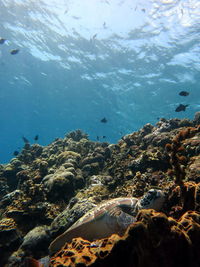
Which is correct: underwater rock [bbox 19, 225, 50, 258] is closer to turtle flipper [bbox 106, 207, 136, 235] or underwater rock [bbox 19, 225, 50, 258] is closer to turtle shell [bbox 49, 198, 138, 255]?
turtle shell [bbox 49, 198, 138, 255]

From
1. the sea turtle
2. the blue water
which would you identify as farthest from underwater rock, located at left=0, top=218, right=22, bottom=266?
the blue water

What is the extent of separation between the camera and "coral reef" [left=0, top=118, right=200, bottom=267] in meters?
2.08

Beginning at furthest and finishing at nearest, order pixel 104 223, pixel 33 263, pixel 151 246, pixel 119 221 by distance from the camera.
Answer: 1. pixel 104 223
2. pixel 119 221
3. pixel 33 263
4. pixel 151 246

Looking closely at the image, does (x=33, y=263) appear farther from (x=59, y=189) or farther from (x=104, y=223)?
(x=59, y=189)

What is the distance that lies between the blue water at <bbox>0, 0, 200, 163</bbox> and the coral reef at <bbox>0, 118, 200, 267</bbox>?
12392 millimetres

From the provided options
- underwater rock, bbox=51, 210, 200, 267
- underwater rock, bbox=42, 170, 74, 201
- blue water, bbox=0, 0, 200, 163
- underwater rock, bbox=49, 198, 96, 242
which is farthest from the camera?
blue water, bbox=0, 0, 200, 163

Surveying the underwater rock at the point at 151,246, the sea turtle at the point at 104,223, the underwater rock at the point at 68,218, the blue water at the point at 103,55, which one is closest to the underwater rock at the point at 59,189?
the underwater rock at the point at 68,218

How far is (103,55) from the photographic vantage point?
25.5 meters

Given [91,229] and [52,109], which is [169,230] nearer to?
[91,229]

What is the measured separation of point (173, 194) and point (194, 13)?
18.7 m

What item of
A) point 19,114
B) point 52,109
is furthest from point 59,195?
point 19,114

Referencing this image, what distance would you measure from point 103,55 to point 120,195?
2380 centimetres

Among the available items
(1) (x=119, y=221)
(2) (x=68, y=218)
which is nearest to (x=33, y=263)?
(1) (x=119, y=221)

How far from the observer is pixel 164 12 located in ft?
55.0
